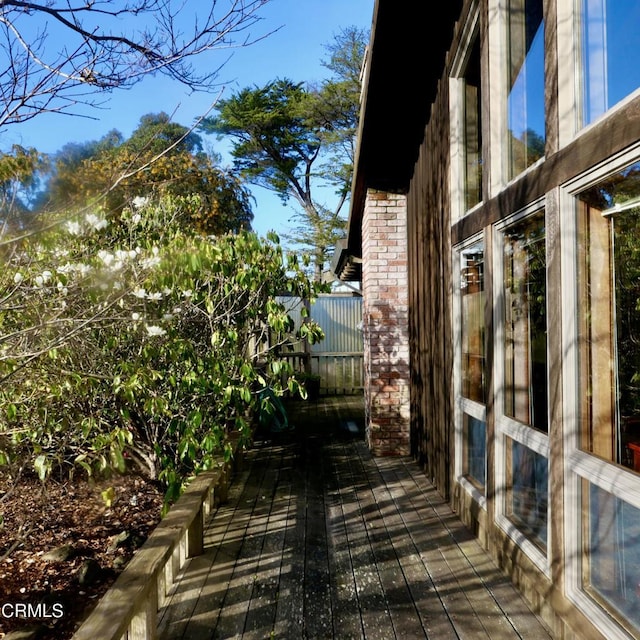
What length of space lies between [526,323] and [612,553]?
112cm

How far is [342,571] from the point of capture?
9.20 feet

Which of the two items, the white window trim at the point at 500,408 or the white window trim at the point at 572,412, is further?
the white window trim at the point at 500,408

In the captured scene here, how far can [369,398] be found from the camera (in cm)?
536

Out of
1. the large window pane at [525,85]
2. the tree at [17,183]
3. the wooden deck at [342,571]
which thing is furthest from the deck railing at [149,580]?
the large window pane at [525,85]

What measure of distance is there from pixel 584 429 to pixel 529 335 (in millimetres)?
641

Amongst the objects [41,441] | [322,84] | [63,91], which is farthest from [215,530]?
[322,84]

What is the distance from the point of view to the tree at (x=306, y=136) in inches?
709

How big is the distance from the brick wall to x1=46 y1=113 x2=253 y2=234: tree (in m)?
2.01

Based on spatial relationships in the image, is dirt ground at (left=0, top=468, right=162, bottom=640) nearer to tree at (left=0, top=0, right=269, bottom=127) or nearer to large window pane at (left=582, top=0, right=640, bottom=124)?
tree at (left=0, top=0, right=269, bottom=127)

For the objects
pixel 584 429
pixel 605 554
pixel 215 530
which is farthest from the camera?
pixel 215 530

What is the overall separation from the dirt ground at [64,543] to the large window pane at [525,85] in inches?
123

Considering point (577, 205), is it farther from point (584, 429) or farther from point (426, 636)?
point (426, 636)

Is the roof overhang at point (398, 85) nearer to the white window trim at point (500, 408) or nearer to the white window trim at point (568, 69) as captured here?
the white window trim at point (568, 69)

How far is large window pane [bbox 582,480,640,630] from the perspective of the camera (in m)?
1.69
